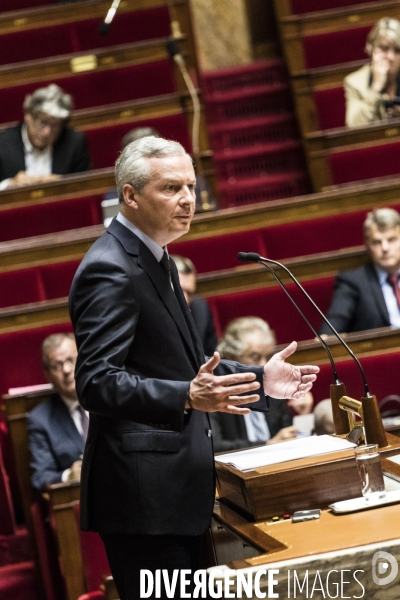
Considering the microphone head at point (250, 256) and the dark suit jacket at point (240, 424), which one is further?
the dark suit jacket at point (240, 424)

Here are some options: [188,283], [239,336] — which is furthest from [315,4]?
[239,336]

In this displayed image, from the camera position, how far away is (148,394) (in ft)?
1.72

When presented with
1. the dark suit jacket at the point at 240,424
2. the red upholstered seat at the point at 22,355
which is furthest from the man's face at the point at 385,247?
the red upholstered seat at the point at 22,355

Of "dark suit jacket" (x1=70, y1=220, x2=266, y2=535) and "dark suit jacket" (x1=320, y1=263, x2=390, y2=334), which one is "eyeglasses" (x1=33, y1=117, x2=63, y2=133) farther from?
"dark suit jacket" (x1=70, y1=220, x2=266, y2=535)

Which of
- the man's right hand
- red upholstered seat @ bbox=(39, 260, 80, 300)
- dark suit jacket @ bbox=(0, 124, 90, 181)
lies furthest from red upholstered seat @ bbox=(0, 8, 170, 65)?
the man's right hand

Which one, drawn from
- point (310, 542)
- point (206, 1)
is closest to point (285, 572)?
point (310, 542)

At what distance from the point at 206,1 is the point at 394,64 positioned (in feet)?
2.14

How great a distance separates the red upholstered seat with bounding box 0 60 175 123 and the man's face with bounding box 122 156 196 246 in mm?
1209

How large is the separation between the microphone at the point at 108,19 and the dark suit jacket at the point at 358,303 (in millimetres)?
693

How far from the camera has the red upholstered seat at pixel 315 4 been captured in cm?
190

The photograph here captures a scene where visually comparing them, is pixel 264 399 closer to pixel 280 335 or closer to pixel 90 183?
pixel 280 335

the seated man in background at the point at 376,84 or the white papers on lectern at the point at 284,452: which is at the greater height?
the seated man in background at the point at 376,84

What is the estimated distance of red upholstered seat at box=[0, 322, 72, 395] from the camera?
1.21 metres

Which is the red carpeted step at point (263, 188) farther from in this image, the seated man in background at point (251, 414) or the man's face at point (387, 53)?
the seated man in background at point (251, 414)
